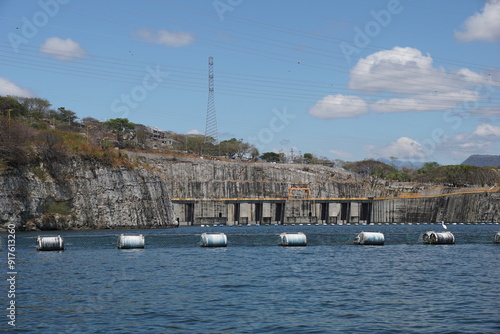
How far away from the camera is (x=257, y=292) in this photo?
37.6 metres

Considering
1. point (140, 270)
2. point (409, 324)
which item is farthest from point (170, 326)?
point (140, 270)

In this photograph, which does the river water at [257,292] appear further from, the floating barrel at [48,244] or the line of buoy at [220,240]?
the line of buoy at [220,240]

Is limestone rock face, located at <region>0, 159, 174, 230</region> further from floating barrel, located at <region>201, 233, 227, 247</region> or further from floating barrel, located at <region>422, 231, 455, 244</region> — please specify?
floating barrel, located at <region>422, 231, 455, 244</region>

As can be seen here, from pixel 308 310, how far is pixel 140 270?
2144cm

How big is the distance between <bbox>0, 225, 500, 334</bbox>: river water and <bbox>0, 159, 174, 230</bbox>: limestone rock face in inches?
1599

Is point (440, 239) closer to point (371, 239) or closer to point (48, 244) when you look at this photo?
point (371, 239)

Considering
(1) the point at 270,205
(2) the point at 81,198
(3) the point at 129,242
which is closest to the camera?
(3) the point at 129,242

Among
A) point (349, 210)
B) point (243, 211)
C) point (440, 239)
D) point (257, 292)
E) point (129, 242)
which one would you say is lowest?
point (257, 292)

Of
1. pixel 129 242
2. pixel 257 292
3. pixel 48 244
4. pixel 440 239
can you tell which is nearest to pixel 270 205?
pixel 440 239

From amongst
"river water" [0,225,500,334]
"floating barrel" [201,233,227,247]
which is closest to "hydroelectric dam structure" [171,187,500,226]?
"floating barrel" [201,233,227,247]

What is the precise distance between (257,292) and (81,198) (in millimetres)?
82458

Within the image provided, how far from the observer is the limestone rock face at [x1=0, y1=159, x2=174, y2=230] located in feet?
333

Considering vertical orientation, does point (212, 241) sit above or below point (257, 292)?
above

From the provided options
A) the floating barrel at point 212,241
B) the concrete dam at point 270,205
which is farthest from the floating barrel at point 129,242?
the concrete dam at point 270,205
